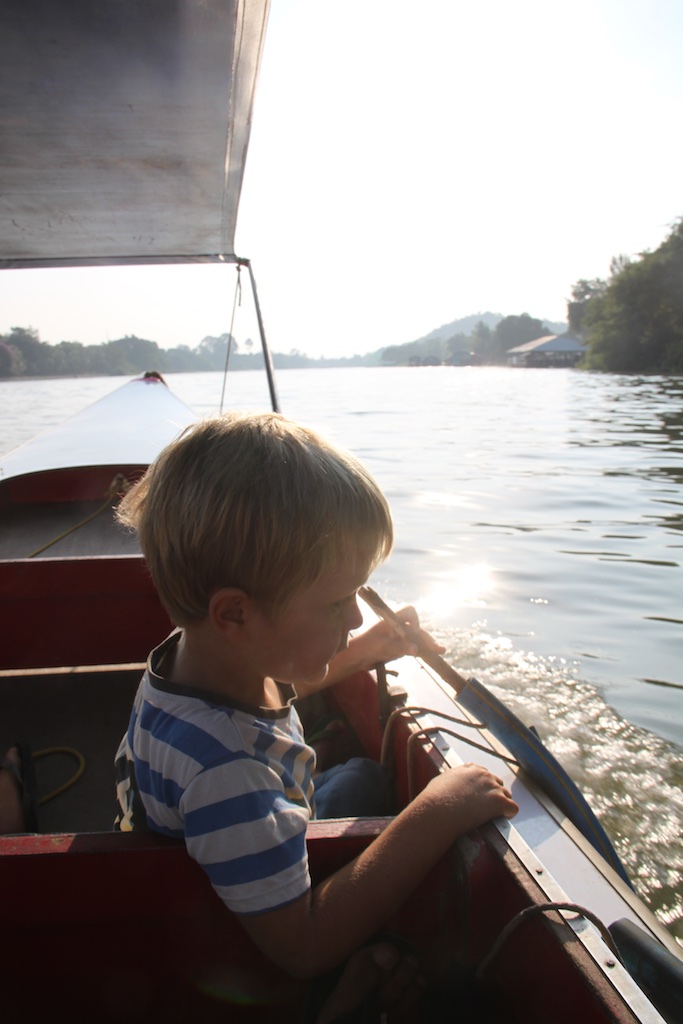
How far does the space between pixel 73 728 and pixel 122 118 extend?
204 centimetres

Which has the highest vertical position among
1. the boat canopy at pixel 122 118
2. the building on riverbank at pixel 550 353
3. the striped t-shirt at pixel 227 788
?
the boat canopy at pixel 122 118

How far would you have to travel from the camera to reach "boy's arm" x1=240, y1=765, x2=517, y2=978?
859mm

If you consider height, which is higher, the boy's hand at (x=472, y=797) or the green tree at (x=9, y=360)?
the green tree at (x=9, y=360)

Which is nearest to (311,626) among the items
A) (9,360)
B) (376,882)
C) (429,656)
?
(376,882)

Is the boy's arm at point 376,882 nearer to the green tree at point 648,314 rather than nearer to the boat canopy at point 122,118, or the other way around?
the boat canopy at point 122,118

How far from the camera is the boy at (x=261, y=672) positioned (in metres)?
0.85

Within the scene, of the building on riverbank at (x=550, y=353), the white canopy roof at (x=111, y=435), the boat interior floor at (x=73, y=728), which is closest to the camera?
the boat interior floor at (x=73, y=728)

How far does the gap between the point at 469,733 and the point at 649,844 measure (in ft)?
4.26

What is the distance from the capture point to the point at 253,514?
0.89 m

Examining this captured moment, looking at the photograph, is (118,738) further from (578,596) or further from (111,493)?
(578,596)

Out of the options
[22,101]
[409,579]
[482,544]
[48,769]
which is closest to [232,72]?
[22,101]

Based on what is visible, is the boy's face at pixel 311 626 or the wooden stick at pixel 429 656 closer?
the boy's face at pixel 311 626

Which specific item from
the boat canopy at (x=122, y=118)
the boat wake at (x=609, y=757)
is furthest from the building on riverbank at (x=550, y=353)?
the boat canopy at (x=122, y=118)

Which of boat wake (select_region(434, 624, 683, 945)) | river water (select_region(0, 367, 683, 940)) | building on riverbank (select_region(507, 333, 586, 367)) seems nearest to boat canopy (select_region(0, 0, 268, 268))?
river water (select_region(0, 367, 683, 940))
